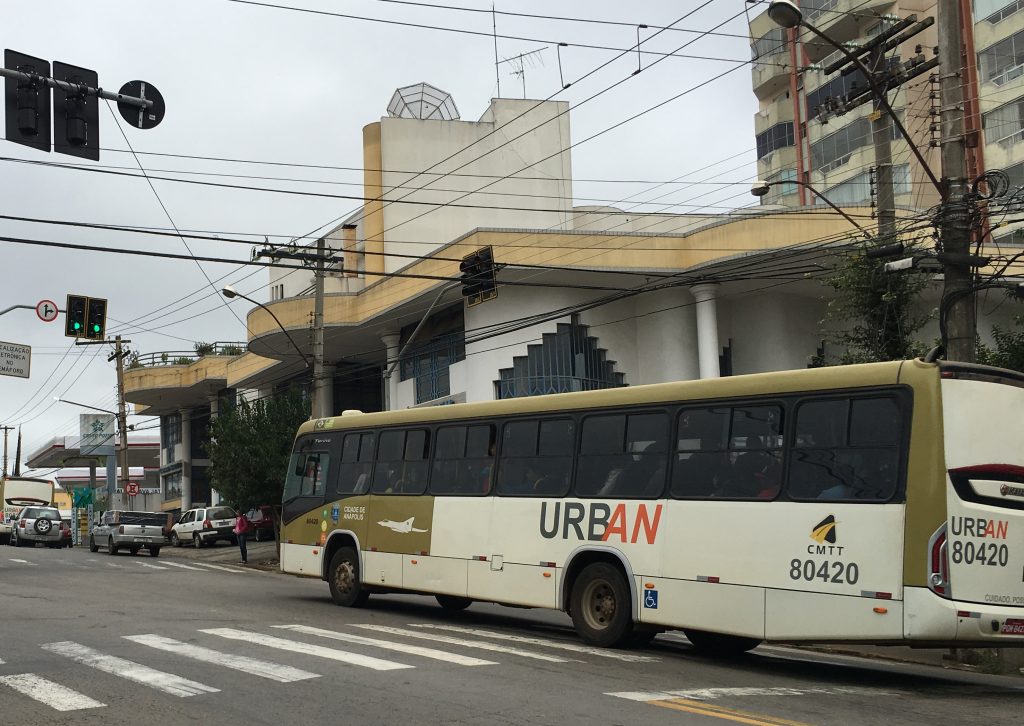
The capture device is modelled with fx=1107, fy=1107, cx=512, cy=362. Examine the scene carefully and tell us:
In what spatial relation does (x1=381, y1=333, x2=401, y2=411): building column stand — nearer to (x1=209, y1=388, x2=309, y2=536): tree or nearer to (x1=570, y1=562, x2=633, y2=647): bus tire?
(x1=209, y1=388, x2=309, y2=536): tree

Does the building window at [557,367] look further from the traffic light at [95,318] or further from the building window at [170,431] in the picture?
the building window at [170,431]

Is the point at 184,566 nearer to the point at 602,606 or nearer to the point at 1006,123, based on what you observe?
the point at 602,606

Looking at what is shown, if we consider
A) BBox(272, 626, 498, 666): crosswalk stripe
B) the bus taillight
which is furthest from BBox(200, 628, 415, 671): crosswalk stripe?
the bus taillight

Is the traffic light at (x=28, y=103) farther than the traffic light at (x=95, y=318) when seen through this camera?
No

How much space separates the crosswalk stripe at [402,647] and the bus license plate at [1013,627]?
481cm

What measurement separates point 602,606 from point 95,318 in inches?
759

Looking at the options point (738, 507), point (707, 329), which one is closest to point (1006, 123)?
point (707, 329)

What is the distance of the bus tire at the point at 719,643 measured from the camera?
1315cm

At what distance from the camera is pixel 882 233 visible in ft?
61.7

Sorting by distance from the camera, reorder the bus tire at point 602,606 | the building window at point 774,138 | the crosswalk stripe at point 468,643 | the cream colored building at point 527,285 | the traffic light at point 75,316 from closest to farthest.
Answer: the crosswalk stripe at point 468,643 < the bus tire at point 602,606 < the traffic light at point 75,316 < the cream colored building at point 527,285 < the building window at point 774,138

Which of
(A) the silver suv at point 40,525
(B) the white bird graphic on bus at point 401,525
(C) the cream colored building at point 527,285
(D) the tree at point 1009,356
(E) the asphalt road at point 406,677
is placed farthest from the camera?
(A) the silver suv at point 40,525

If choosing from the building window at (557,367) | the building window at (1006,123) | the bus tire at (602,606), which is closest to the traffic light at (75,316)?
the building window at (557,367)

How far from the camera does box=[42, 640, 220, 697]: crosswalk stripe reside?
9492 mm

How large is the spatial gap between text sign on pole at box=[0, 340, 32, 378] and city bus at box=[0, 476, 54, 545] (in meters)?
13.4
